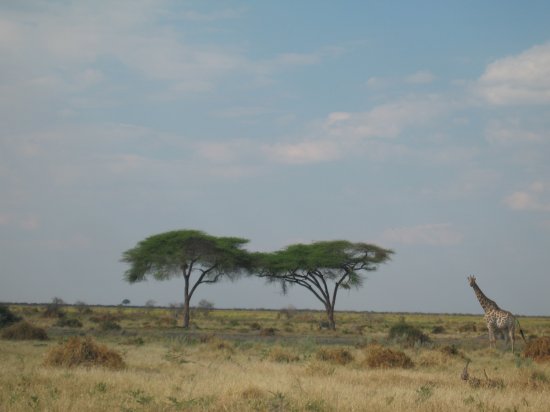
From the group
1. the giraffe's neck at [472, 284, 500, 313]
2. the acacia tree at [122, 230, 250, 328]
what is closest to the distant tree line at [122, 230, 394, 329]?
the acacia tree at [122, 230, 250, 328]

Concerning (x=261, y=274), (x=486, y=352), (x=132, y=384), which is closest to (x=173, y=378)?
(x=132, y=384)

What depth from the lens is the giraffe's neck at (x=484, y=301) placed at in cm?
2697

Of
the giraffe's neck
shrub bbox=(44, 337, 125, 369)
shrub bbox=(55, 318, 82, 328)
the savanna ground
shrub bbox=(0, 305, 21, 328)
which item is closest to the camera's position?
the savanna ground

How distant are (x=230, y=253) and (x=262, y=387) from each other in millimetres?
41505

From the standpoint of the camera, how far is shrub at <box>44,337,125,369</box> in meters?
15.7

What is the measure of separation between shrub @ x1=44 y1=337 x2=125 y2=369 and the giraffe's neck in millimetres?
16216

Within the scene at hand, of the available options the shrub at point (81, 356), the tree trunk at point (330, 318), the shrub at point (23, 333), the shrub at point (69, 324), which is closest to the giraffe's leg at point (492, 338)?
the shrub at point (81, 356)

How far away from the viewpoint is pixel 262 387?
12.1 meters

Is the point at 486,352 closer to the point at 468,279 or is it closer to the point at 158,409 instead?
the point at 468,279

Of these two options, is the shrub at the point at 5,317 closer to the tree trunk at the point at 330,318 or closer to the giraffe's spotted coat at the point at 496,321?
the tree trunk at the point at 330,318

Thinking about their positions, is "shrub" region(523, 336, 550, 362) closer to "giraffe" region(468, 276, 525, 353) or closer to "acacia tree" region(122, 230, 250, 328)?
"giraffe" region(468, 276, 525, 353)

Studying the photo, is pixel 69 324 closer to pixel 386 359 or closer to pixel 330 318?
pixel 330 318

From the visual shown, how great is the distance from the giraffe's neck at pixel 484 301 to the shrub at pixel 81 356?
16216 millimetres

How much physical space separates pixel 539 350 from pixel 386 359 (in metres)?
6.13
